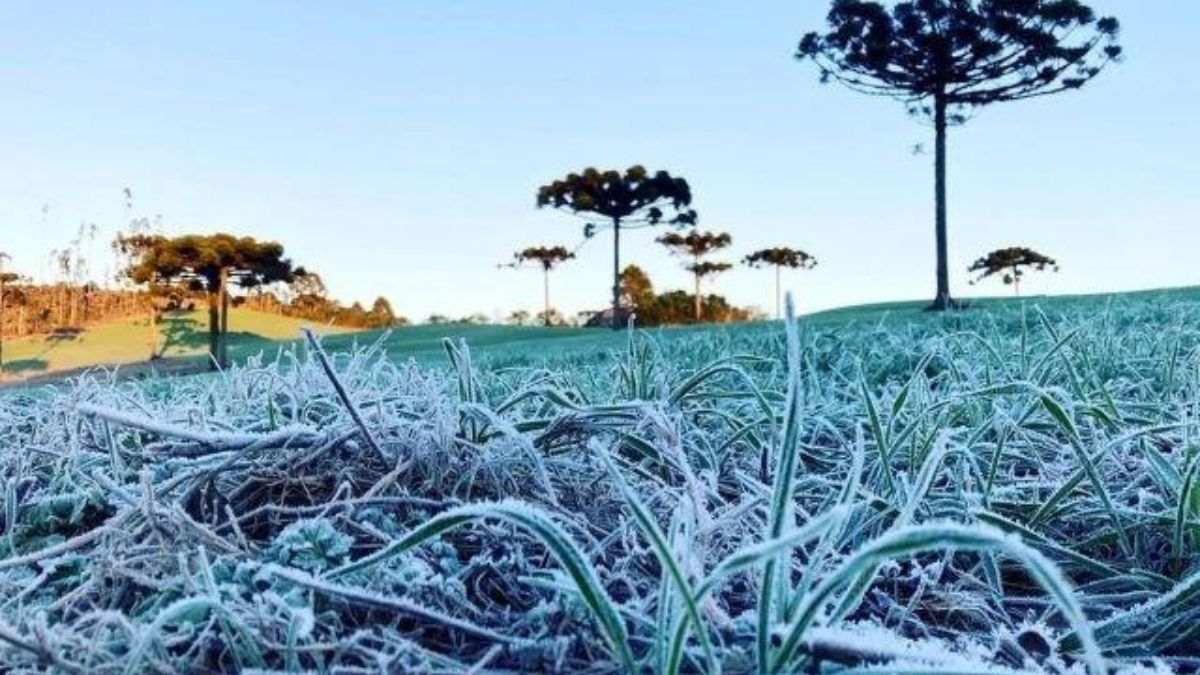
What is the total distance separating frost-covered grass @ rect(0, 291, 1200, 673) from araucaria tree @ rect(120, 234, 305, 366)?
1143 inches

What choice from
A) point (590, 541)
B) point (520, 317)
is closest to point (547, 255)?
point (520, 317)

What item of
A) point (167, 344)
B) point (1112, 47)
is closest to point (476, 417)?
point (1112, 47)

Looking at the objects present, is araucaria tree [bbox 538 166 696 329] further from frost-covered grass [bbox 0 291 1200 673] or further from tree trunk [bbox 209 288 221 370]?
frost-covered grass [bbox 0 291 1200 673]

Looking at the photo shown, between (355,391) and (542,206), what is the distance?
35321 millimetres

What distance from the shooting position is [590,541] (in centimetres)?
83

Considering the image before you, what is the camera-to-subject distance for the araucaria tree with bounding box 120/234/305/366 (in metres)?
29.6

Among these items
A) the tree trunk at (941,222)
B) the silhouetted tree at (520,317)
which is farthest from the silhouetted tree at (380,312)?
the tree trunk at (941,222)

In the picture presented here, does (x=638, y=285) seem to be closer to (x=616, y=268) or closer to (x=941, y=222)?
(x=616, y=268)

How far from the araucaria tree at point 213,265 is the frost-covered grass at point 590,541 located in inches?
1143

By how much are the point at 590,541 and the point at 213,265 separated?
30.7 m

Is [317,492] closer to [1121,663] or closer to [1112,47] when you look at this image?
[1121,663]

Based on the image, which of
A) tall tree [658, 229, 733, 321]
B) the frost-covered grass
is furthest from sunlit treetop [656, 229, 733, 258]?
the frost-covered grass

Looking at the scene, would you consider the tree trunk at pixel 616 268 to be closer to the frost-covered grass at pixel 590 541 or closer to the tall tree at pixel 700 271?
the tall tree at pixel 700 271

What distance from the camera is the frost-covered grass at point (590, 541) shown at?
0.58 meters
